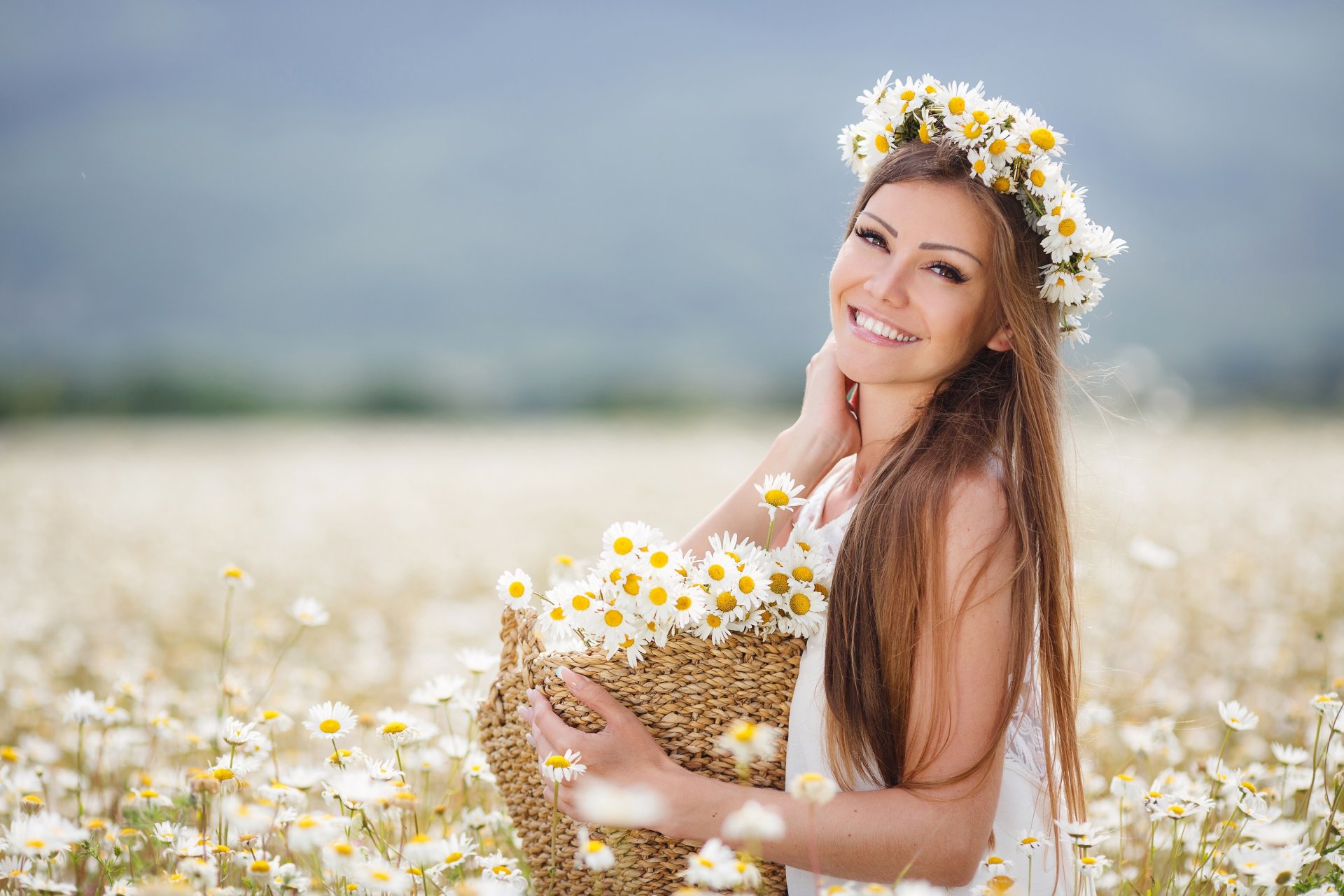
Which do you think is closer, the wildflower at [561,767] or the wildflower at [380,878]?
the wildflower at [380,878]

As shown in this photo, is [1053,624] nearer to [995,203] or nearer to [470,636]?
[995,203]

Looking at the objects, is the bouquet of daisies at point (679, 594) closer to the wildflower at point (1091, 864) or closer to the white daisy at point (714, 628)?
the white daisy at point (714, 628)

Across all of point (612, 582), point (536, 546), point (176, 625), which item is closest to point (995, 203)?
point (612, 582)

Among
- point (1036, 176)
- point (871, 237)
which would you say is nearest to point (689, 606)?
point (871, 237)

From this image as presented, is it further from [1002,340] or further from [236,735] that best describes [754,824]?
[1002,340]

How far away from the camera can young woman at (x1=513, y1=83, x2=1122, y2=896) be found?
2244 mm

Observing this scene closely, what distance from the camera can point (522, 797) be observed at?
2.59 metres

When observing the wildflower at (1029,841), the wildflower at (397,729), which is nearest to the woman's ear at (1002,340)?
the wildflower at (1029,841)

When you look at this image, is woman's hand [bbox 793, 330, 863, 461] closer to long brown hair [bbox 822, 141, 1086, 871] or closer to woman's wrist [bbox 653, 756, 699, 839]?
long brown hair [bbox 822, 141, 1086, 871]

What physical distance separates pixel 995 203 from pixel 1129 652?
3469 mm

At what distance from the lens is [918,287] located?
2.62 m

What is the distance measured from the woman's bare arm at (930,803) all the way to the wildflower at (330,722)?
0.74 metres

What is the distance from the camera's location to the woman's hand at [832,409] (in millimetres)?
3061

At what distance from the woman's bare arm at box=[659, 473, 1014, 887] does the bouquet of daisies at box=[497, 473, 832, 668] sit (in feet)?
1.00
